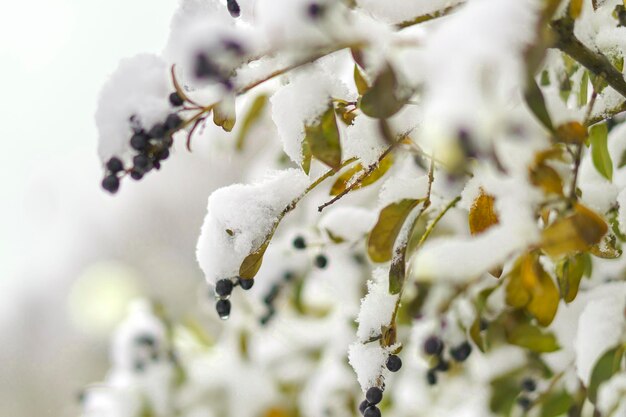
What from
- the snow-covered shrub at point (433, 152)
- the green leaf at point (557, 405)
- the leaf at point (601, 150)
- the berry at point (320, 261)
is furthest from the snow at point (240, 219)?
the green leaf at point (557, 405)

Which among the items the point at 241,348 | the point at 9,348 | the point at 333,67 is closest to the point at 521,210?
the point at 333,67

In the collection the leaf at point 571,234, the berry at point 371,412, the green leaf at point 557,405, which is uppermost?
the leaf at point 571,234

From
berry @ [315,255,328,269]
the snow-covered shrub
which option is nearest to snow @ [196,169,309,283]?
the snow-covered shrub

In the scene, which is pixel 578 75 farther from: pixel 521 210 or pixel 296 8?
pixel 296 8

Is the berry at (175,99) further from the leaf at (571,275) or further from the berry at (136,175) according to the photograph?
the leaf at (571,275)

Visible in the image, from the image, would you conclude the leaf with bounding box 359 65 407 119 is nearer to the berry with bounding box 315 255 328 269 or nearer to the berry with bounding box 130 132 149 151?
the berry with bounding box 130 132 149 151

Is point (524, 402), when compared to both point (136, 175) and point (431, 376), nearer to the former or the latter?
point (431, 376)
